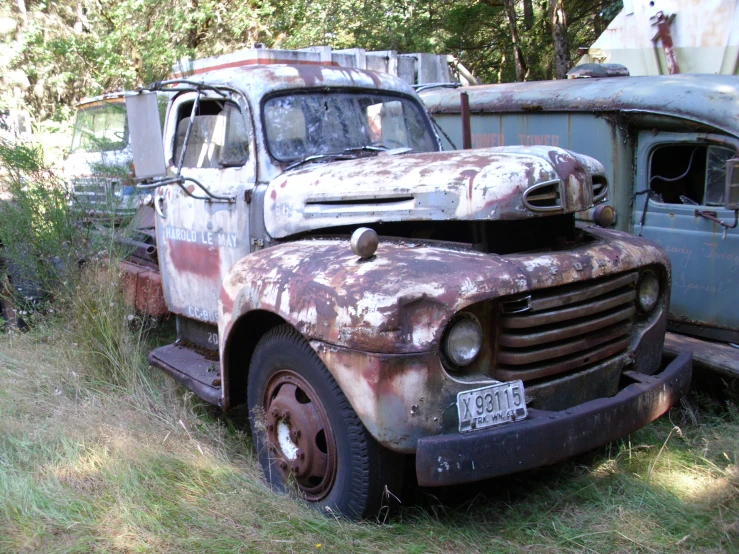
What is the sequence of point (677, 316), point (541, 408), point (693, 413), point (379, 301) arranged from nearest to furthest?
point (379, 301)
point (541, 408)
point (693, 413)
point (677, 316)

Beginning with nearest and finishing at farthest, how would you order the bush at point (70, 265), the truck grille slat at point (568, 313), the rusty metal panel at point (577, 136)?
1. the truck grille slat at point (568, 313)
2. the bush at point (70, 265)
3. the rusty metal panel at point (577, 136)

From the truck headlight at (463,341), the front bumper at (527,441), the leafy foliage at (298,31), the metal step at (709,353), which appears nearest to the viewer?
the front bumper at (527,441)

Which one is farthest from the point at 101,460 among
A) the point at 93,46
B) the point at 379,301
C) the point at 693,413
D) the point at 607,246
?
the point at 93,46

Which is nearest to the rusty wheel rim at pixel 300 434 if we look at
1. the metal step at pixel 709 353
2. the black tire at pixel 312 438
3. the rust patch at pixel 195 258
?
the black tire at pixel 312 438

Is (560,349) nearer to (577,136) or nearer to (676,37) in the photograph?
(577,136)

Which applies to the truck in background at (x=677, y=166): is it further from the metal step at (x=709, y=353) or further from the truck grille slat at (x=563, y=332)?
the truck grille slat at (x=563, y=332)

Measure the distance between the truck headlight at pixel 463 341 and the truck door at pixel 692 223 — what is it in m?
2.46

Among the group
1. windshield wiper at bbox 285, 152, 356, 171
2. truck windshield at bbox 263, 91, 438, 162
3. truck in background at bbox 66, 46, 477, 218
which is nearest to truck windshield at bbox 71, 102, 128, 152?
truck in background at bbox 66, 46, 477, 218

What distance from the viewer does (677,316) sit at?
16.3 feet

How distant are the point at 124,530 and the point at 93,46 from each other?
13.7 m

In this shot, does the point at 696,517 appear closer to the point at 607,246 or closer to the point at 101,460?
the point at 607,246

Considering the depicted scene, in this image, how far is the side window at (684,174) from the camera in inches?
191

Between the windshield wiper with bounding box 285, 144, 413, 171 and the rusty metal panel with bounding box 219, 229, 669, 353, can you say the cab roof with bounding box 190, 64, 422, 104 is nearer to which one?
the windshield wiper with bounding box 285, 144, 413, 171

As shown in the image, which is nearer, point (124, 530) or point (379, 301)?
point (379, 301)
